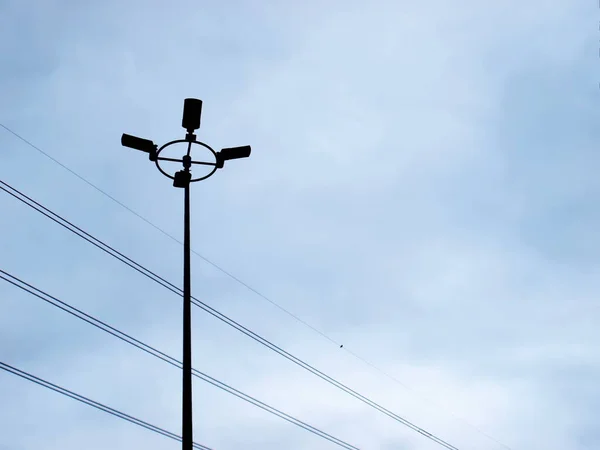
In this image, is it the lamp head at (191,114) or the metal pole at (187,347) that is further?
the lamp head at (191,114)

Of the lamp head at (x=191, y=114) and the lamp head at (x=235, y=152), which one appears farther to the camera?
the lamp head at (x=235, y=152)

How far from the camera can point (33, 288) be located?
2173 cm

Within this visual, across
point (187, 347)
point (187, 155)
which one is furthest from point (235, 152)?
point (187, 347)

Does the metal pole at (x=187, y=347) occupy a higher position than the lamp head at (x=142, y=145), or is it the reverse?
the lamp head at (x=142, y=145)

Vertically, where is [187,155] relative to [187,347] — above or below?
above

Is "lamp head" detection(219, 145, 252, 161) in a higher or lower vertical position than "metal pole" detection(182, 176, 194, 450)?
higher

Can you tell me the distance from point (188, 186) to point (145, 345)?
6890 mm

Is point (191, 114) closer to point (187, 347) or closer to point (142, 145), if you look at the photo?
point (142, 145)

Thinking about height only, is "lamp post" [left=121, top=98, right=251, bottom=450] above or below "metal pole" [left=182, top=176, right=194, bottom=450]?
above

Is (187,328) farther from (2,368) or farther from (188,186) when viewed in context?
(2,368)

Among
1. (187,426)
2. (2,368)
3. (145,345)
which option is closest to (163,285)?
(145,345)

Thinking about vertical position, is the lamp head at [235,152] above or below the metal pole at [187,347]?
above

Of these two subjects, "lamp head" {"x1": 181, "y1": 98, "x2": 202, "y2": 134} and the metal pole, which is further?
"lamp head" {"x1": 181, "y1": 98, "x2": 202, "y2": 134}

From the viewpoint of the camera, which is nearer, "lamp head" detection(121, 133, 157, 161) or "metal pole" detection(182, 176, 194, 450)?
"metal pole" detection(182, 176, 194, 450)
